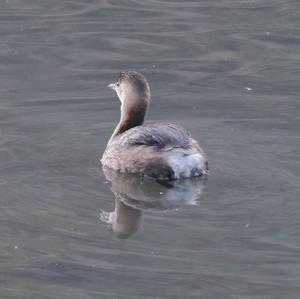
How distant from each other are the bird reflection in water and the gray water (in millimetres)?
17

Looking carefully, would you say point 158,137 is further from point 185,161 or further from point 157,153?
point 185,161

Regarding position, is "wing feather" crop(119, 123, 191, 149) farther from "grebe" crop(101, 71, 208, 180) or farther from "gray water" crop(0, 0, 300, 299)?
"gray water" crop(0, 0, 300, 299)

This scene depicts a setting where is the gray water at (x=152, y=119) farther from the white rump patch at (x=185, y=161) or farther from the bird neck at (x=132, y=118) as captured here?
the bird neck at (x=132, y=118)

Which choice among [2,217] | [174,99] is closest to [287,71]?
[174,99]

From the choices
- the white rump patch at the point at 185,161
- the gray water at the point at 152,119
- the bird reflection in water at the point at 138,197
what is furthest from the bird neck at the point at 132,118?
the white rump patch at the point at 185,161

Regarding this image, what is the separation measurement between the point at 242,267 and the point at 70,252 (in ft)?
3.76

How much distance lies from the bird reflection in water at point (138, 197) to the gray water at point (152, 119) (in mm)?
17

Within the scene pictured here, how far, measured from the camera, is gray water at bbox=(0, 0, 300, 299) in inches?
357

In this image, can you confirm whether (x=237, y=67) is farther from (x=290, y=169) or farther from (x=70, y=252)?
(x=70, y=252)

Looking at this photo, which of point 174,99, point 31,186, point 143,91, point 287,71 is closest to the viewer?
point 31,186

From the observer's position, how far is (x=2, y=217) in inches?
396

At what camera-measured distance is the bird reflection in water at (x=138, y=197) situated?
1013 cm

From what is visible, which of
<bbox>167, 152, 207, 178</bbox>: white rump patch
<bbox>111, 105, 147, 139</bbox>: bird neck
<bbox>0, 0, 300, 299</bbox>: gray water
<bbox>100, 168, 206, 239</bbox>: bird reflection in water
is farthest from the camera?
<bbox>111, 105, 147, 139</bbox>: bird neck

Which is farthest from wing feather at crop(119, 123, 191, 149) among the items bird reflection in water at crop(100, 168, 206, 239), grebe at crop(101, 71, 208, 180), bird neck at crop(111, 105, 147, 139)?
bird neck at crop(111, 105, 147, 139)
